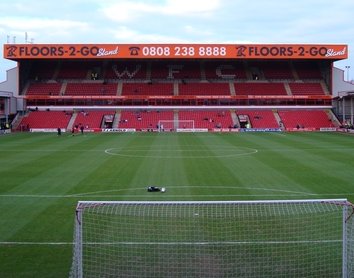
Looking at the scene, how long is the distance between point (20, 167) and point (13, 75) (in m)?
48.1

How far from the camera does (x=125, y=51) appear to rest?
68750mm

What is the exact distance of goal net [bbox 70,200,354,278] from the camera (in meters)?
9.68

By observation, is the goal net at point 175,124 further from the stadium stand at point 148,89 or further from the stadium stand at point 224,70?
the stadium stand at point 224,70

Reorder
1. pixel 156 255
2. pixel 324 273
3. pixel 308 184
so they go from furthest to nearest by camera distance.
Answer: pixel 308 184, pixel 156 255, pixel 324 273

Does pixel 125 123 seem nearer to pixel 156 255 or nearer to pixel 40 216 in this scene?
pixel 40 216

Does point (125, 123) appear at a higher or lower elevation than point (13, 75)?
lower

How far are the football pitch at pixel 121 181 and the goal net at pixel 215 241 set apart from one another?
0.90 metres

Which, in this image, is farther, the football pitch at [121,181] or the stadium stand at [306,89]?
the stadium stand at [306,89]

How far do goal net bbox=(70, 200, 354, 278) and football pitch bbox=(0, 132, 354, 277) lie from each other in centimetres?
90

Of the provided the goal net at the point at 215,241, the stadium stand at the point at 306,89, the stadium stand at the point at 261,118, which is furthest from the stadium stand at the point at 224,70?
the goal net at the point at 215,241

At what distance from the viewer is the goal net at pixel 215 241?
9680 millimetres

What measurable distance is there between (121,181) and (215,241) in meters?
10.4

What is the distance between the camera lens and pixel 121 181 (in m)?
21.6

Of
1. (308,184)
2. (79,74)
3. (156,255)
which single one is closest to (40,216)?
(156,255)
